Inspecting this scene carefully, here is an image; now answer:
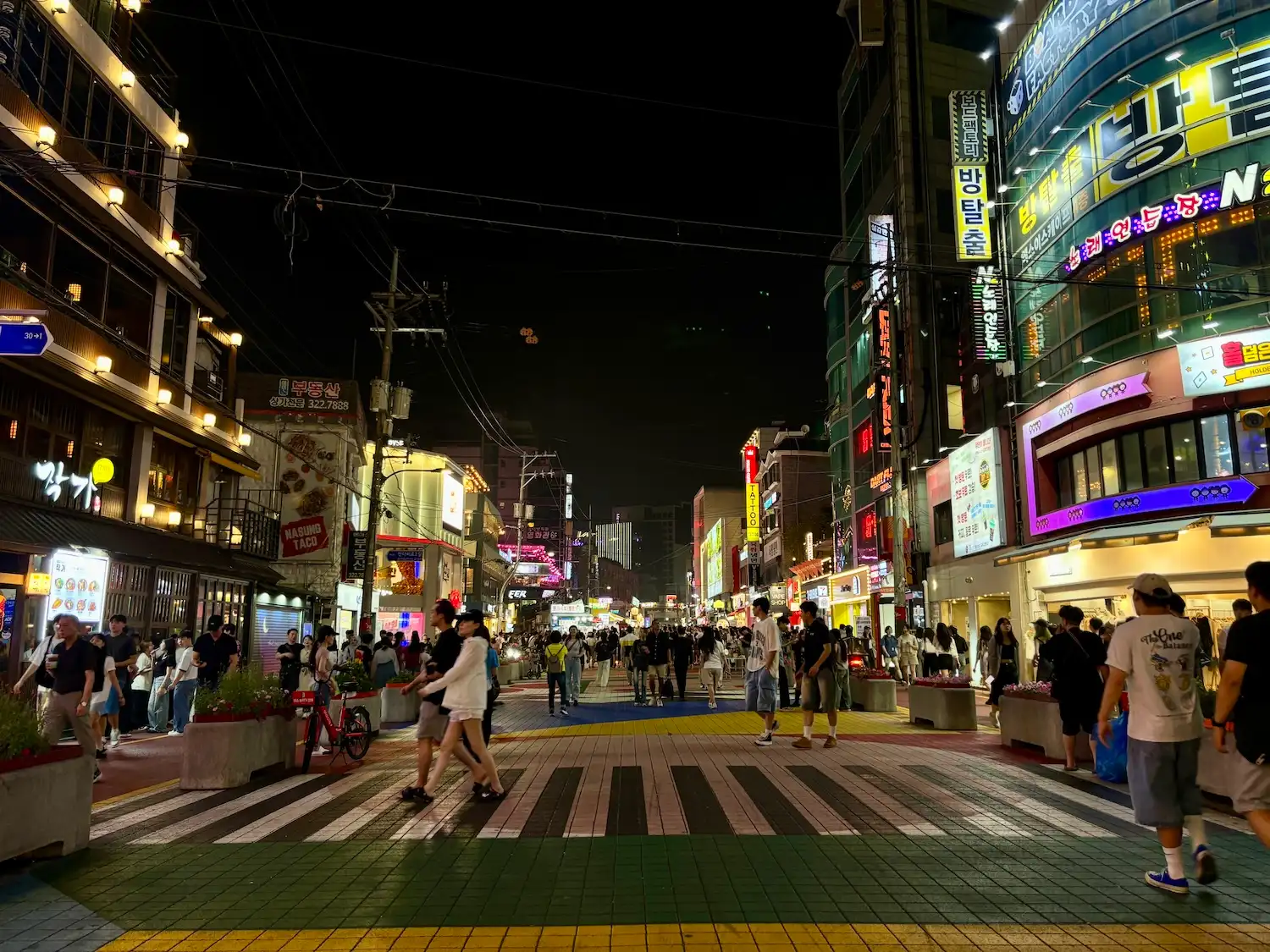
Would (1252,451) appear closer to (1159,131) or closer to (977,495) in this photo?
(1159,131)

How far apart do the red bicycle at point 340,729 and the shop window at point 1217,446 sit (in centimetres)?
1857

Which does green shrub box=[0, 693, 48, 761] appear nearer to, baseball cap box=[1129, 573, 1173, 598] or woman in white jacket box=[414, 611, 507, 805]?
woman in white jacket box=[414, 611, 507, 805]

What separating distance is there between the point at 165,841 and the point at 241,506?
25289 mm

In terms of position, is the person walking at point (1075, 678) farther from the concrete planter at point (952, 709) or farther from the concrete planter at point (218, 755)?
the concrete planter at point (218, 755)

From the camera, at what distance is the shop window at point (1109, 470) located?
2181 centimetres

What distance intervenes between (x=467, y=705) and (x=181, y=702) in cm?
946

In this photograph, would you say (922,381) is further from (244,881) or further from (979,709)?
(244,881)

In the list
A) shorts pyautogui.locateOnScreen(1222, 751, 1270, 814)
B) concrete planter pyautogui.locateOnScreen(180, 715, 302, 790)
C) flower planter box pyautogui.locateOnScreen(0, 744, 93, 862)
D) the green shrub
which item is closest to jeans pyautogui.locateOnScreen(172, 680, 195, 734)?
concrete planter pyautogui.locateOnScreen(180, 715, 302, 790)

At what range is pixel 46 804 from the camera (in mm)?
6309

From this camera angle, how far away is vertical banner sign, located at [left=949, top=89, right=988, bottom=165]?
28281 millimetres

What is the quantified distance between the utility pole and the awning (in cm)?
416

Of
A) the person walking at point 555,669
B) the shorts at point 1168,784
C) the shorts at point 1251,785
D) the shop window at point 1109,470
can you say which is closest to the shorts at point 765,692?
the shorts at point 1168,784

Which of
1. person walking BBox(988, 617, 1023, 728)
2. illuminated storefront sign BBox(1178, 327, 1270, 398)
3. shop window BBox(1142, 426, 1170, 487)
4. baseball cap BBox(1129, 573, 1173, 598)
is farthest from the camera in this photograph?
shop window BBox(1142, 426, 1170, 487)

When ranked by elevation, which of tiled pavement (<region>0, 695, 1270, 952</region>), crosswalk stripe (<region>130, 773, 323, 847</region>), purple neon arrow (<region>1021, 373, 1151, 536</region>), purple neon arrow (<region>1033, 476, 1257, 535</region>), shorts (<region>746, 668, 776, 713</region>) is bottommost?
crosswalk stripe (<region>130, 773, 323, 847</region>)
